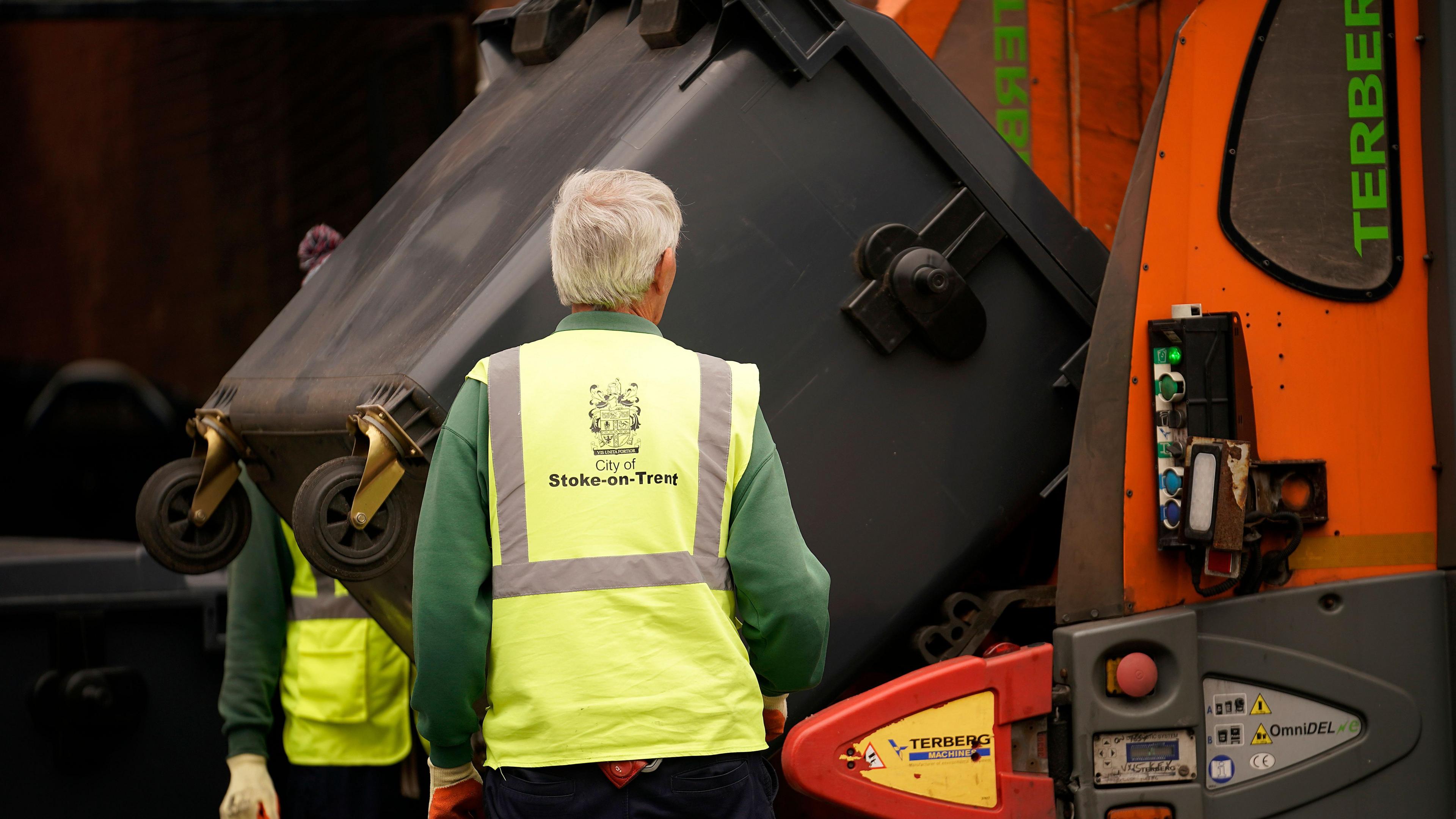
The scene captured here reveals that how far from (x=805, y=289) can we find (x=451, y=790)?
100cm

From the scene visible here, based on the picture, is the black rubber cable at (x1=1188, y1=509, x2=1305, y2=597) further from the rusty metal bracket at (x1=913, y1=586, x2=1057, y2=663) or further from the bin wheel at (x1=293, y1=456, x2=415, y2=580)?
the bin wheel at (x1=293, y1=456, x2=415, y2=580)

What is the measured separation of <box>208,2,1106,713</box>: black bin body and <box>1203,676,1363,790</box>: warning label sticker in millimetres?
477

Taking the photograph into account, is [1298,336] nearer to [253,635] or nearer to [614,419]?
[614,419]

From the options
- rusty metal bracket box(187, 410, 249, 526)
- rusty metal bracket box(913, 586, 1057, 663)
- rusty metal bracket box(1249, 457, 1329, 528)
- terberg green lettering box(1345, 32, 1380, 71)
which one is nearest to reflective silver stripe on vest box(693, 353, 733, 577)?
rusty metal bracket box(913, 586, 1057, 663)

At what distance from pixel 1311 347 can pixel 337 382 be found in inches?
65.5

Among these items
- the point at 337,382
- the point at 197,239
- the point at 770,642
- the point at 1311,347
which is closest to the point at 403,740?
the point at 337,382

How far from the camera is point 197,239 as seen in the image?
7.22 metres

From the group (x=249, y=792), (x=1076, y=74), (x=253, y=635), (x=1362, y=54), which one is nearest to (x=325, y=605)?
(x=253, y=635)

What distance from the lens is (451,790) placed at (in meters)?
2.07

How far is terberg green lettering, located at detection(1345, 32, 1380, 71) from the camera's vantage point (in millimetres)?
2637

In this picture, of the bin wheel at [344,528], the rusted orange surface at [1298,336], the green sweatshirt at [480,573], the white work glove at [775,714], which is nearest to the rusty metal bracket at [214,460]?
the bin wheel at [344,528]

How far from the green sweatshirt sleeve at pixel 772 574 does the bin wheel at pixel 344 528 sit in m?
0.62

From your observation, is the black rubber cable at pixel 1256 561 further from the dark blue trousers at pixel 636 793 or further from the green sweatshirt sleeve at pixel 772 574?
the dark blue trousers at pixel 636 793

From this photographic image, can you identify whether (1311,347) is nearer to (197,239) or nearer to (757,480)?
(757,480)
